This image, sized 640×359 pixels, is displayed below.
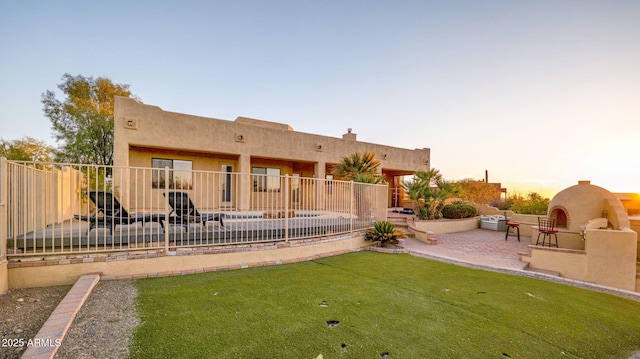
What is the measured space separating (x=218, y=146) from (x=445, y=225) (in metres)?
12.4

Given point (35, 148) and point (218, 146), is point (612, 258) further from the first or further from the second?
point (35, 148)

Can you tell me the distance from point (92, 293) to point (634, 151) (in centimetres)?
1967

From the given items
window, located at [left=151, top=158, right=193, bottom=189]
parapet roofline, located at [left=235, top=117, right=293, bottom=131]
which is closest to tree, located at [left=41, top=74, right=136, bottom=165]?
window, located at [left=151, top=158, right=193, bottom=189]

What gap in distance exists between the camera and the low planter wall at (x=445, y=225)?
12898mm

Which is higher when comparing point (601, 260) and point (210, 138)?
point (210, 138)

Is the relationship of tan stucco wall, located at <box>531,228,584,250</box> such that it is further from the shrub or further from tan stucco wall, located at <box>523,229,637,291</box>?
the shrub

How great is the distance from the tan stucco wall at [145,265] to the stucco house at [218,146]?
98.4 inches

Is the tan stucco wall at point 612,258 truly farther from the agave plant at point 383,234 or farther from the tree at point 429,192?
the tree at point 429,192

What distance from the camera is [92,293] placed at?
4.00m

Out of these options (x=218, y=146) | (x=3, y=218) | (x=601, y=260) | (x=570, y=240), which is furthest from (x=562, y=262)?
(x=218, y=146)

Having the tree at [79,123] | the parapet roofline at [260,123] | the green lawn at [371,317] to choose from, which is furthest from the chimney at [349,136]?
the tree at [79,123]

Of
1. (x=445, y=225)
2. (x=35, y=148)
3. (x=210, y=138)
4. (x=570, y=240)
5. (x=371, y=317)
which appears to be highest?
(x=210, y=138)

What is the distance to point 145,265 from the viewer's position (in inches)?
195

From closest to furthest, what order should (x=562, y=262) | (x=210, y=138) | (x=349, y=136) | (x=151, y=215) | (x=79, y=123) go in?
1. (x=151, y=215)
2. (x=562, y=262)
3. (x=210, y=138)
4. (x=79, y=123)
5. (x=349, y=136)
